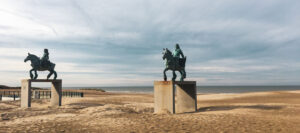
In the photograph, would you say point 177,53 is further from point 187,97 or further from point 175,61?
point 187,97

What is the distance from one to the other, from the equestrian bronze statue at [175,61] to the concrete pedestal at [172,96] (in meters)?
0.53

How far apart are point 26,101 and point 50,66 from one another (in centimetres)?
298

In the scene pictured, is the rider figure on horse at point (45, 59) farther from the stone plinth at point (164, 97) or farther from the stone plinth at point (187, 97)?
the stone plinth at point (187, 97)

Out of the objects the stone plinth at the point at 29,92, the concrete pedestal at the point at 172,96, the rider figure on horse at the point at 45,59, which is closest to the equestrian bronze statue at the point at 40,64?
the rider figure on horse at the point at 45,59

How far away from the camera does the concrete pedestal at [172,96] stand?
11942 millimetres

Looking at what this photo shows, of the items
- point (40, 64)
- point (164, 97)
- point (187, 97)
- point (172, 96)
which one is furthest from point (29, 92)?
point (187, 97)

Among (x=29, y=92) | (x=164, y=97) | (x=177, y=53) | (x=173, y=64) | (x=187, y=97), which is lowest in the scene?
(x=187, y=97)

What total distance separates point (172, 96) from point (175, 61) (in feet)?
6.84

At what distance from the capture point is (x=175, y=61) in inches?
501

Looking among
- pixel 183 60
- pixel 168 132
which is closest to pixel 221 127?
pixel 168 132

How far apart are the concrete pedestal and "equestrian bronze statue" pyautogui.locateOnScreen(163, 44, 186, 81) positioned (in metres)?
0.53

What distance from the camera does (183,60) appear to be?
1323cm

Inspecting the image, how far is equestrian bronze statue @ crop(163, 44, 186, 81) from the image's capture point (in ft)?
40.3

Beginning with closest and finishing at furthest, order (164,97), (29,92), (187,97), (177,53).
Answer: (164,97) < (177,53) < (187,97) < (29,92)
